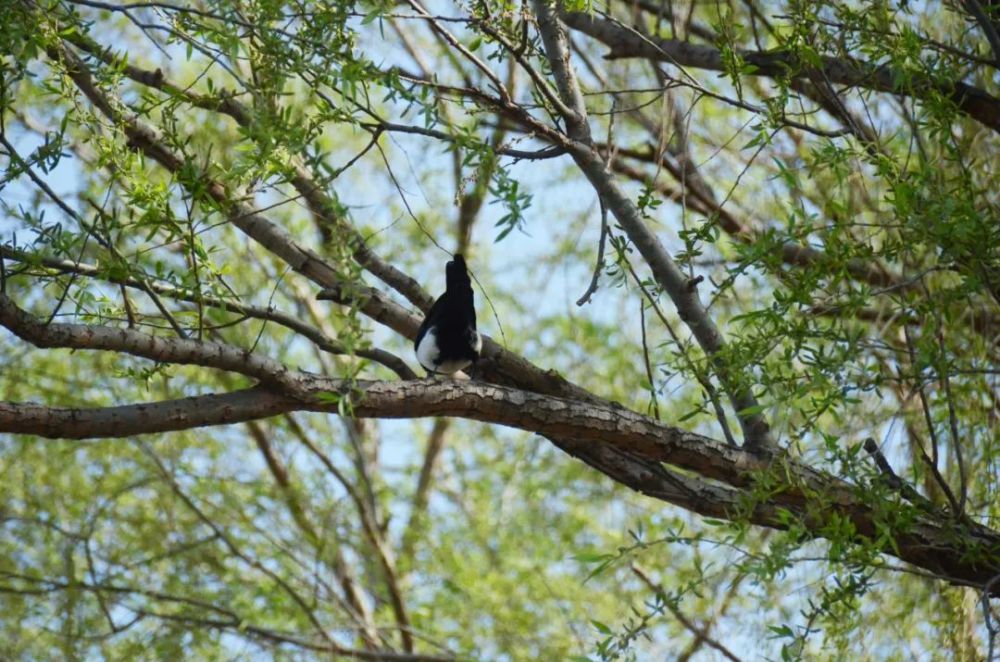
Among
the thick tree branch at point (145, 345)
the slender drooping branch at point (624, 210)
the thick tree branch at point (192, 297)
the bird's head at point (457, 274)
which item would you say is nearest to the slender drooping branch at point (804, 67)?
the slender drooping branch at point (624, 210)

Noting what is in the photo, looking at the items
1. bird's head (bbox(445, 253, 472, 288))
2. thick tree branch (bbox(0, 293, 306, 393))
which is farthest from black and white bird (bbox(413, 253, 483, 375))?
thick tree branch (bbox(0, 293, 306, 393))

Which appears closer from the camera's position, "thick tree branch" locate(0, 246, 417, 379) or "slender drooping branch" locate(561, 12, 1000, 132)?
"thick tree branch" locate(0, 246, 417, 379)

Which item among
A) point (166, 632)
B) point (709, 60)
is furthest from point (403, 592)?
point (709, 60)

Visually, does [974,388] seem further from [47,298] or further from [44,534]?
[44,534]

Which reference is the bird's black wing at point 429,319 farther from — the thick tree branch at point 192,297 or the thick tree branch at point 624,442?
the thick tree branch at point 624,442

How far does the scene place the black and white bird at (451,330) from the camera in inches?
153

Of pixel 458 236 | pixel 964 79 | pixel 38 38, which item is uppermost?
pixel 458 236

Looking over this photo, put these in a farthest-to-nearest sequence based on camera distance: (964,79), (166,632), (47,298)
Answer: (166,632) < (47,298) < (964,79)

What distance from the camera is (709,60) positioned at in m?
4.25

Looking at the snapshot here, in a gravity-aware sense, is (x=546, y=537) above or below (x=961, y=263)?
above

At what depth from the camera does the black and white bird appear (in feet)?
12.7

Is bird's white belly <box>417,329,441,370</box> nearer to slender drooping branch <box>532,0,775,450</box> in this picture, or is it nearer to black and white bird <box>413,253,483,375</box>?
black and white bird <box>413,253,483,375</box>

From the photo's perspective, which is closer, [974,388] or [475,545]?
[974,388]

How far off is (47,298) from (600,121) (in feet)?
9.95
